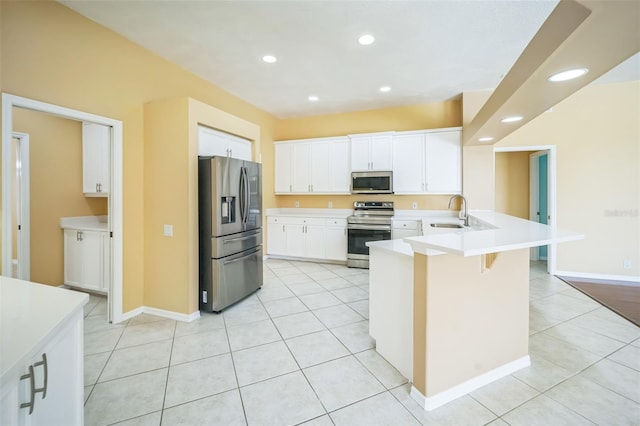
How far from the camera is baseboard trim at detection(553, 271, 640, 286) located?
4.01 m

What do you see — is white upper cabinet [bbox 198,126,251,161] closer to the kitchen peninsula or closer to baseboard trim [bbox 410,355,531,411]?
the kitchen peninsula

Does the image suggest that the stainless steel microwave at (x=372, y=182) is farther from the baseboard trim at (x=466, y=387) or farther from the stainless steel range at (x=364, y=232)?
the baseboard trim at (x=466, y=387)

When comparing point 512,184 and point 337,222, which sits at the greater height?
point 512,184

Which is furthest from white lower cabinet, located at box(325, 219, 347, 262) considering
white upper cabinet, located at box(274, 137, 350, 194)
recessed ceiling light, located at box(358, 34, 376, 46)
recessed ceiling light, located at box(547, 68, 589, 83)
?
recessed ceiling light, located at box(547, 68, 589, 83)

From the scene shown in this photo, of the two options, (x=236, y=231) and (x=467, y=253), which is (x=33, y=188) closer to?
(x=236, y=231)

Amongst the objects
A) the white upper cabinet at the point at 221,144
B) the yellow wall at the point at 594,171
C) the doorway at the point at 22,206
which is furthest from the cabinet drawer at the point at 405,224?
the doorway at the point at 22,206

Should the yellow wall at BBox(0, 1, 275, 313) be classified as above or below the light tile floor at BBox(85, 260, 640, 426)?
above

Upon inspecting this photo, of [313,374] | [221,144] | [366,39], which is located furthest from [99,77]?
[313,374]

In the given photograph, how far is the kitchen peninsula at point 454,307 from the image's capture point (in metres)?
1.60

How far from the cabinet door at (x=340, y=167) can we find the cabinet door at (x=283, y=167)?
3.06 feet

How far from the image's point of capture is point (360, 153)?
5.05 meters

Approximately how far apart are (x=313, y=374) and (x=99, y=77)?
132 inches

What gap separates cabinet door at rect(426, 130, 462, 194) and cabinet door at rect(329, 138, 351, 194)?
145cm

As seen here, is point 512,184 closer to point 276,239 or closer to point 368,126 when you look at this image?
point 368,126
